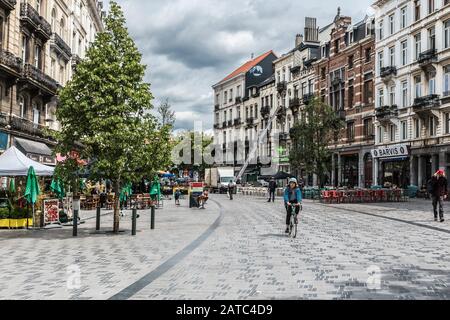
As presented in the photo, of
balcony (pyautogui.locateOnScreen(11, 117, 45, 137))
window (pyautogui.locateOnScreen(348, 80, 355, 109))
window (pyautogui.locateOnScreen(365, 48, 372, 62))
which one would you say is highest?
window (pyautogui.locateOnScreen(365, 48, 372, 62))

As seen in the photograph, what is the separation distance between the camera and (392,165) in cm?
4122

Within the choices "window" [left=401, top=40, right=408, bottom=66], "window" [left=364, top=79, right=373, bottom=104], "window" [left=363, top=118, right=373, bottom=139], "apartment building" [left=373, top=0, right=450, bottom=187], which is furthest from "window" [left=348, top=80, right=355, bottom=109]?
"window" [left=401, top=40, right=408, bottom=66]

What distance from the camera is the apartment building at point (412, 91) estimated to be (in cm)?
3494

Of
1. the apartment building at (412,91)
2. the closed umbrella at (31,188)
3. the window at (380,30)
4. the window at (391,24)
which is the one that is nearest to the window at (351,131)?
the apartment building at (412,91)

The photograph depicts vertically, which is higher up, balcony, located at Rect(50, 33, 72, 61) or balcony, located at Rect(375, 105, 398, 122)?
balcony, located at Rect(50, 33, 72, 61)

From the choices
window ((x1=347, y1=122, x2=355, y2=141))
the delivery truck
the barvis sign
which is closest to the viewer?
the barvis sign

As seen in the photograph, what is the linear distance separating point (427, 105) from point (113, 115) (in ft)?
89.5

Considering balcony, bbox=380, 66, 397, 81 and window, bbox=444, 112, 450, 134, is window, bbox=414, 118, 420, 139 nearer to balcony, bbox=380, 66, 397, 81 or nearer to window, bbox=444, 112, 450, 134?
window, bbox=444, 112, 450, 134

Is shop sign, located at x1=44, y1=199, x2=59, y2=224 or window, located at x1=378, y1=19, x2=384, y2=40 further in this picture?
window, located at x1=378, y1=19, x2=384, y2=40

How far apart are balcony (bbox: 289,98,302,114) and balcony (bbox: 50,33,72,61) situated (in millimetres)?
26990

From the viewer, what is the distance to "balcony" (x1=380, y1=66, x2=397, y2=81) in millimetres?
40719

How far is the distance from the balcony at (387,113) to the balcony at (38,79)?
24.9 metres

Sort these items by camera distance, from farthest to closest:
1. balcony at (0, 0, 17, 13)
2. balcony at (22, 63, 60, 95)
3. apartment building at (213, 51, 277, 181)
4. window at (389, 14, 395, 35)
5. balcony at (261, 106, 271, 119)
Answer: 1. apartment building at (213, 51, 277, 181)
2. balcony at (261, 106, 271, 119)
3. window at (389, 14, 395, 35)
4. balcony at (22, 63, 60, 95)
5. balcony at (0, 0, 17, 13)

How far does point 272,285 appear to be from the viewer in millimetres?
7359
